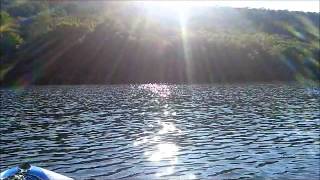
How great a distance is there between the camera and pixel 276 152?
128ft

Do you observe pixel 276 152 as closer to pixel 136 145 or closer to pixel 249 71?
pixel 136 145

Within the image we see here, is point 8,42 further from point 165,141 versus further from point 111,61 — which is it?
point 165,141

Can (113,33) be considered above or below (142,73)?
above

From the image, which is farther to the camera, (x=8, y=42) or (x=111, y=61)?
(x=111, y=61)

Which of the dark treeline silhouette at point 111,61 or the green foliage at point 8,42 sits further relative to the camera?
the green foliage at point 8,42

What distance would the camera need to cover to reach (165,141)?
43.7 metres

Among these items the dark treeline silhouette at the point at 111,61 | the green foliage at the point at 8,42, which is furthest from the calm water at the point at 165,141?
the green foliage at the point at 8,42

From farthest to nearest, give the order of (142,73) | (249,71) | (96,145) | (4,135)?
(249,71), (142,73), (4,135), (96,145)

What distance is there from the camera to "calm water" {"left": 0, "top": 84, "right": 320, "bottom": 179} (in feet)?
109

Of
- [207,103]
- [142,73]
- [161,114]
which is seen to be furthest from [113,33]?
[161,114]

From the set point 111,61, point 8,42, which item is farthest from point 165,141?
point 8,42

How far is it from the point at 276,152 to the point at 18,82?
126456mm

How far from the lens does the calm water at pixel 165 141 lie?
3325cm

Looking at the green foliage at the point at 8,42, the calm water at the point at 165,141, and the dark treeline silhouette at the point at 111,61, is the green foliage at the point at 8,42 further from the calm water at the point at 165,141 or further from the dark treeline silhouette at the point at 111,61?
the calm water at the point at 165,141
